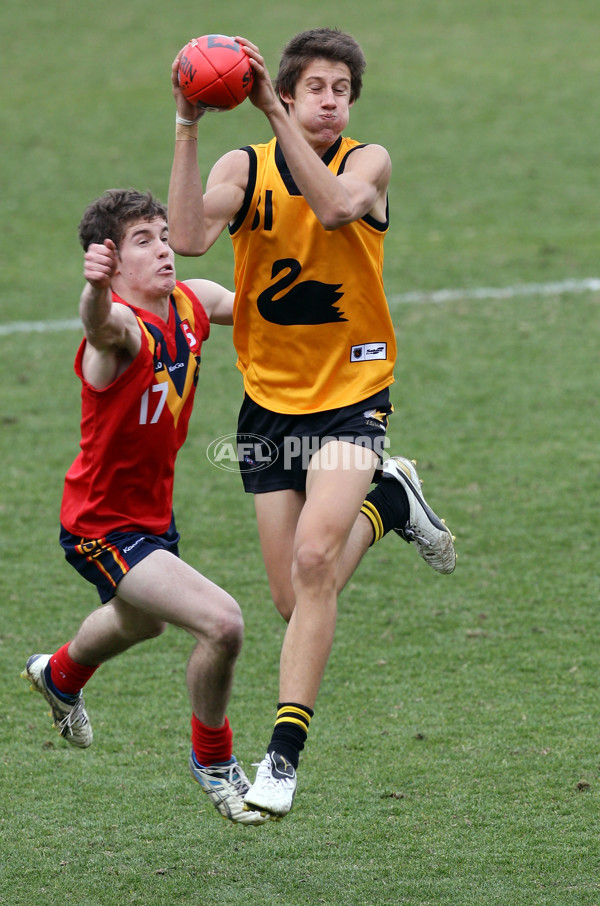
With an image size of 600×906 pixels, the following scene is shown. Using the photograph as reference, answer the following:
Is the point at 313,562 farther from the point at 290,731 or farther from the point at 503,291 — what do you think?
the point at 503,291

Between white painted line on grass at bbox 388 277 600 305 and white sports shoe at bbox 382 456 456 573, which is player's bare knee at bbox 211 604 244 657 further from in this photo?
white painted line on grass at bbox 388 277 600 305

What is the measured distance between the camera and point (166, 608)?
15.8 ft

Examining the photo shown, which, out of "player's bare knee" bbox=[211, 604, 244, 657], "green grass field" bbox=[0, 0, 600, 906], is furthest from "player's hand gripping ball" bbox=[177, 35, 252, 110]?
"green grass field" bbox=[0, 0, 600, 906]

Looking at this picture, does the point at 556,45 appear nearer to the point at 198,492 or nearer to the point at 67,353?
the point at 67,353

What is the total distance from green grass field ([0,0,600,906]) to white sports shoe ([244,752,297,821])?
2.18 ft

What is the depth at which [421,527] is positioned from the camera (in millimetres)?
6246

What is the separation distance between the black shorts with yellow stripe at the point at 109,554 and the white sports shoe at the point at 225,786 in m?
0.82

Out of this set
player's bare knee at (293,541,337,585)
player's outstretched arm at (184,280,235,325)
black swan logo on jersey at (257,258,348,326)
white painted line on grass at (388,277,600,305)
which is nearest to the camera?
player's bare knee at (293,541,337,585)

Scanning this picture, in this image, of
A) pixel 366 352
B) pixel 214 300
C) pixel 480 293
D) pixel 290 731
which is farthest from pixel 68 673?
pixel 480 293

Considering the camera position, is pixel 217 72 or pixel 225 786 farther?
pixel 225 786

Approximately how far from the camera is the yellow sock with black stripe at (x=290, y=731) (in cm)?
460

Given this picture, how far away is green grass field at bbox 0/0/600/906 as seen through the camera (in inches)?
206

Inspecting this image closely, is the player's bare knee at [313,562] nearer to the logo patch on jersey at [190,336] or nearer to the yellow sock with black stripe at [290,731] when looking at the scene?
the yellow sock with black stripe at [290,731]

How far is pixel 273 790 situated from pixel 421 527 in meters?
2.10
